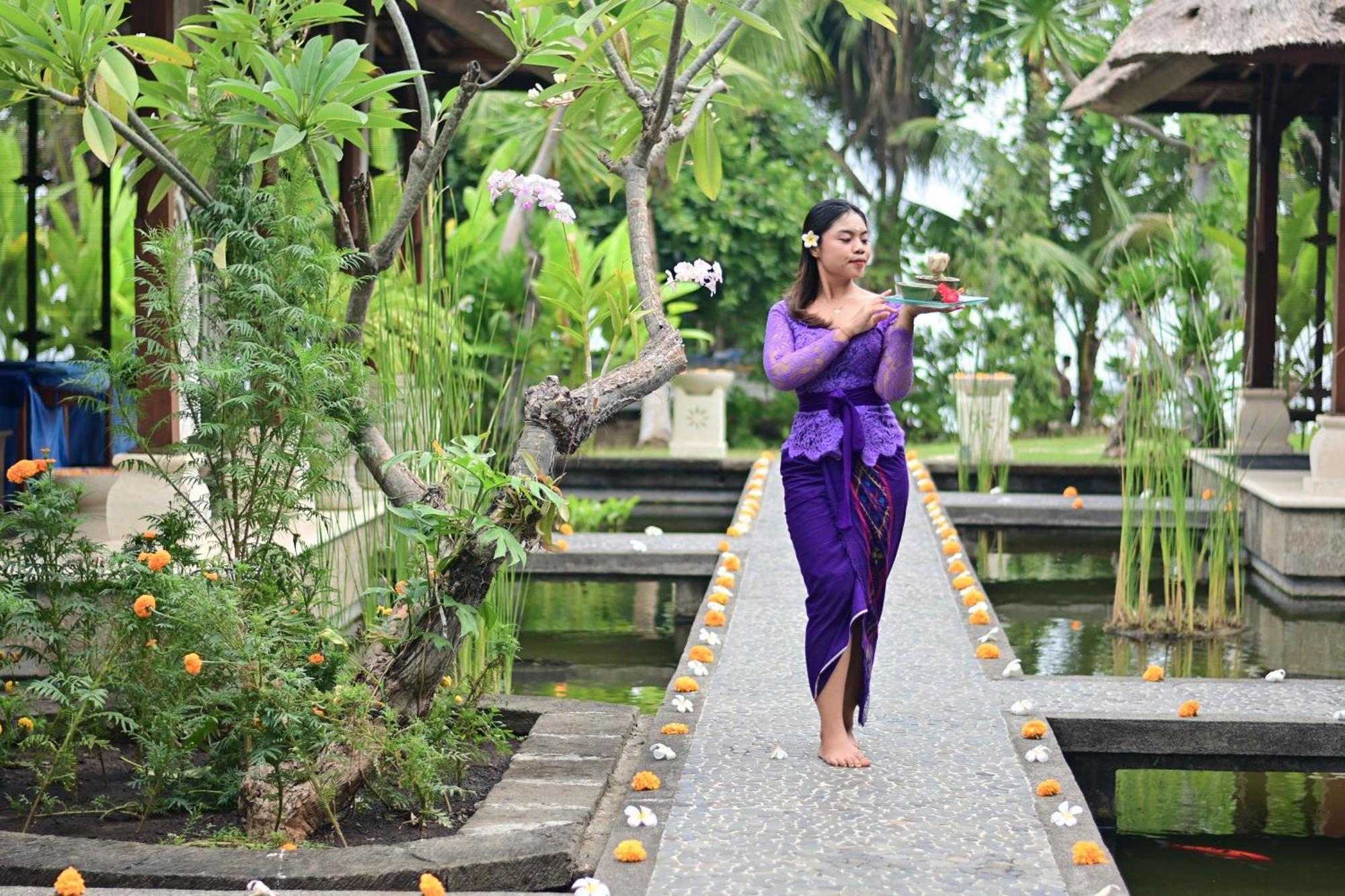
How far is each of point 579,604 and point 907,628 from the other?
2508mm

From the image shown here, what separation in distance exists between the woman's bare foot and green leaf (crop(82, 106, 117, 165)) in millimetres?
1926

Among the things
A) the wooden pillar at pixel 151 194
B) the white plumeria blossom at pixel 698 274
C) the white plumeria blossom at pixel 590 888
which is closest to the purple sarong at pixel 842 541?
the white plumeria blossom at pixel 698 274

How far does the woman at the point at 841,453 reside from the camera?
3.61 m

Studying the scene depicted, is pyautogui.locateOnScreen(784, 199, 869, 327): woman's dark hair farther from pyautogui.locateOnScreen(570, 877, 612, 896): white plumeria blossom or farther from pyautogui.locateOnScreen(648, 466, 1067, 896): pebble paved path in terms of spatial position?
pyautogui.locateOnScreen(570, 877, 612, 896): white plumeria blossom

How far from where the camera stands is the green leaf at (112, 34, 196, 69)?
10.2 feet

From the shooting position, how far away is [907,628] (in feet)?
17.2

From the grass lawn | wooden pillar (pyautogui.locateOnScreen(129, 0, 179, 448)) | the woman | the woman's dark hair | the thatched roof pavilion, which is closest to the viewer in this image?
the woman

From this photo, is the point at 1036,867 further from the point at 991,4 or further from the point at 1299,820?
the point at 991,4

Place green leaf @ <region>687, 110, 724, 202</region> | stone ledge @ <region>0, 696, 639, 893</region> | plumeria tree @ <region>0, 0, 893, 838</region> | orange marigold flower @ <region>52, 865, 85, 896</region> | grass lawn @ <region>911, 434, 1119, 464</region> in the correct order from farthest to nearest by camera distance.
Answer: grass lawn @ <region>911, 434, 1119, 464</region>
green leaf @ <region>687, 110, 724, 202</region>
plumeria tree @ <region>0, 0, 893, 838</region>
stone ledge @ <region>0, 696, 639, 893</region>
orange marigold flower @ <region>52, 865, 85, 896</region>

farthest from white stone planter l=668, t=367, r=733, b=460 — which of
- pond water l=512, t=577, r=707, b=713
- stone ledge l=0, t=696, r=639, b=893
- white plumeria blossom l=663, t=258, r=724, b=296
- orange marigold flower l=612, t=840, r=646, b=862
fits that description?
orange marigold flower l=612, t=840, r=646, b=862

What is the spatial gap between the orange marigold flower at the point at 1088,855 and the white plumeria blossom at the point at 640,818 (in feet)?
2.56

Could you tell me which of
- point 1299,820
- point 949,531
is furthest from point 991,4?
point 1299,820

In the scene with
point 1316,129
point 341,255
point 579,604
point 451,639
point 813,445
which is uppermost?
point 1316,129

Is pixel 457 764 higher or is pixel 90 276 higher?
pixel 90 276
